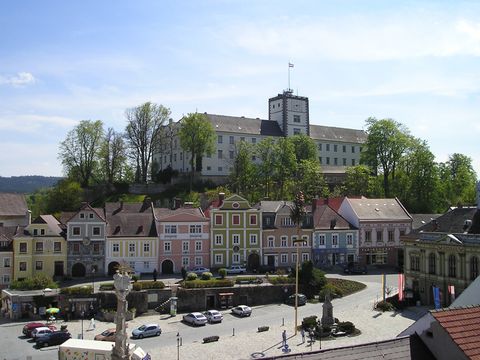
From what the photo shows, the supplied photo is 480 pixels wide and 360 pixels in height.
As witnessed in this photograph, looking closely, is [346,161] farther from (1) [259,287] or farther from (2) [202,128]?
(1) [259,287]

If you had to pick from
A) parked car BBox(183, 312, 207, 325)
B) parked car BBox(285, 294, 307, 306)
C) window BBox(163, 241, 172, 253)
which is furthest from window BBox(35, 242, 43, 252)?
parked car BBox(285, 294, 307, 306)

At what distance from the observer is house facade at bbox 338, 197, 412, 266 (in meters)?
66.4

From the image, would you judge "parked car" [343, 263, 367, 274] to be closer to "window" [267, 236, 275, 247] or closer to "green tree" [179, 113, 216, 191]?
"window" [267, 236, 275, 247]

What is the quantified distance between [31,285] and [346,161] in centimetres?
8110

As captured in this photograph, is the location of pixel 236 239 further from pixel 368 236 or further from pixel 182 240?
pixel 368 236

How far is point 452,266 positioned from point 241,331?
17739 millimetres

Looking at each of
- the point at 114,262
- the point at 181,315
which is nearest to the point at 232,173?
the point at 114,262

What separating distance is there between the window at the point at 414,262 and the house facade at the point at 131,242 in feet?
83.6


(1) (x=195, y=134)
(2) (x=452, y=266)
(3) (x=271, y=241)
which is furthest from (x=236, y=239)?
(1) (x=195, y=134)

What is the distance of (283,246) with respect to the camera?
6388cm

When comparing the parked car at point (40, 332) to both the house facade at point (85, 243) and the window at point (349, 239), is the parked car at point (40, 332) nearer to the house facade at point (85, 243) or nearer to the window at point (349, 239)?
the house facade at point (85, 243)

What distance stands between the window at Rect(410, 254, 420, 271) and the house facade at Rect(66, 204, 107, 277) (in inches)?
1177

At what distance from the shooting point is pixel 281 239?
209 ft

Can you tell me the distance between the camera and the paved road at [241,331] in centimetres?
3566
